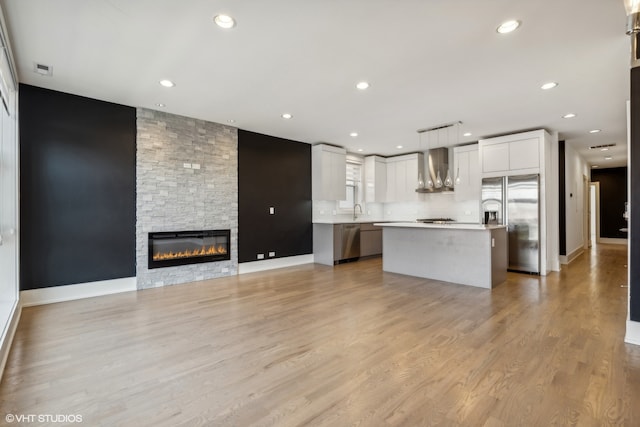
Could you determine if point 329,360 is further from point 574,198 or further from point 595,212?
point 595,212

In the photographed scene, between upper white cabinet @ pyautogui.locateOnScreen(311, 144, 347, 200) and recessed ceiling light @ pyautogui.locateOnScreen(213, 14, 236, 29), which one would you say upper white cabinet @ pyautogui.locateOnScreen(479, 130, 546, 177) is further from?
recessed ceiling light @ pyautogui.locateOnScreen(213, 14, 236, 29)

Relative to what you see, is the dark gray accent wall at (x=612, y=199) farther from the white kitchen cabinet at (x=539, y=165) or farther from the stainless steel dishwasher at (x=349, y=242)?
the stainless steel dishwasher at (x=349, y=242)

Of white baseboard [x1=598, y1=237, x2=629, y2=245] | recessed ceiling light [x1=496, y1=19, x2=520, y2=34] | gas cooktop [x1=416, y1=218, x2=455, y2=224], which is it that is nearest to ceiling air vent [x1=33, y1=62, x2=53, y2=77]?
recessed ceiling light [x1=496, y1=19, x2=520, y2=34]

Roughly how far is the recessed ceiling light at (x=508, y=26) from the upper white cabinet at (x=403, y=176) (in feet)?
17.5

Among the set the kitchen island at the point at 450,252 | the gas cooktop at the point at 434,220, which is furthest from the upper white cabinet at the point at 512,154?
the gas cooktop at the point at 434,220

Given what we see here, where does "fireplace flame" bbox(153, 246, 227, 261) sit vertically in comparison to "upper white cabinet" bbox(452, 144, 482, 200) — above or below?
below

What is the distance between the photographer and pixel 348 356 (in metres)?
2.47

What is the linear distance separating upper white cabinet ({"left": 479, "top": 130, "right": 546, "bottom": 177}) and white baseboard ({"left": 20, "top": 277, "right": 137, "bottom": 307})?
6.65 metres

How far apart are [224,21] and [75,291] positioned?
12.9ft

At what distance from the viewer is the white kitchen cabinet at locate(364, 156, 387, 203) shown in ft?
27.1

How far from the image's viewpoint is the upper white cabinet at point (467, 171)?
6828 mm

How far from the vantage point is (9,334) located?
8.98 feet

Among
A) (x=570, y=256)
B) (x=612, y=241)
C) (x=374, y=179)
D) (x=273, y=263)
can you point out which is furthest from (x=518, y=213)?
(x=612, y=241)

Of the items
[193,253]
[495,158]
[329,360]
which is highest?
[495,158]
